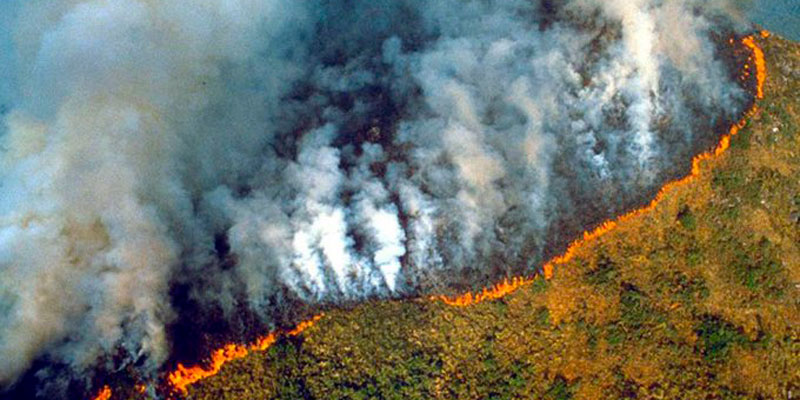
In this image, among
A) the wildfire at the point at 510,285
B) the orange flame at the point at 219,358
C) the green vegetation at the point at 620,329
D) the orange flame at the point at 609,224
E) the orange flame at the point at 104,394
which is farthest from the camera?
the orange flame at the point at 609,224

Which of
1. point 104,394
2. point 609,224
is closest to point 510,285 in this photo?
point 609,224

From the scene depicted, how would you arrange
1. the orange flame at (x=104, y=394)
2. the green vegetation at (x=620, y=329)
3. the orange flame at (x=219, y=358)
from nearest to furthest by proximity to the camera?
1. the orange flame at (x=104, y=394)
2. the orange flame at (x=219, y=358)
3. the green vegetation at (x=620, y=329)

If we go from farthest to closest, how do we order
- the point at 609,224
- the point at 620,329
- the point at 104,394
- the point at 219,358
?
1. the point at 609,224
2. the point at 620,329
3. the point at 219,358
4. the point at 104,394

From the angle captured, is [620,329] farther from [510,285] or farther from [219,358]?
[219,358]

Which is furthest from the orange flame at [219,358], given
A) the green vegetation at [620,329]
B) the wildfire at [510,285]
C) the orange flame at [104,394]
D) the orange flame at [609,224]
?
the orange flame at [609,224]

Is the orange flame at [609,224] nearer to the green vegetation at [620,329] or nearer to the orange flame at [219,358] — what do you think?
the green vegetation at [620,329]

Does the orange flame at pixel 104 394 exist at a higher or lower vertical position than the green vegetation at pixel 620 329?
higher

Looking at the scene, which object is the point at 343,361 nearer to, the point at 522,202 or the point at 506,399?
the point at 506,399
